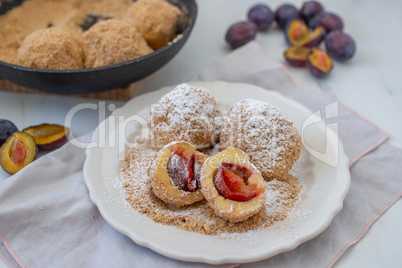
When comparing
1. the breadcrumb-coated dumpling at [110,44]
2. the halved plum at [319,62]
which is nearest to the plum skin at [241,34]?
the halved plum at [319,62]

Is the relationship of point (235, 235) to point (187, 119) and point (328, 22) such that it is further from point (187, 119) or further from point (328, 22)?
point (328, 22)

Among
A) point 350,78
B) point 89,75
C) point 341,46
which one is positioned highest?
point 89,75

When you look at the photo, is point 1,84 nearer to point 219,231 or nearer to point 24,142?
point 24,142

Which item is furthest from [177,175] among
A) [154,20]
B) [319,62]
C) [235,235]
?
A: [319,62]

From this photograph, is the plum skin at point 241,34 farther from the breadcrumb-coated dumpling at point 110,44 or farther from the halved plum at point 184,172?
the halved plum at point 184,172

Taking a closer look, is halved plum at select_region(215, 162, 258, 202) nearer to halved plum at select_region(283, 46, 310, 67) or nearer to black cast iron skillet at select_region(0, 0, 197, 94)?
black cast iron skillet at select_region(0, 0, 197, 94)

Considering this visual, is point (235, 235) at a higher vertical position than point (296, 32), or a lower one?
lower
